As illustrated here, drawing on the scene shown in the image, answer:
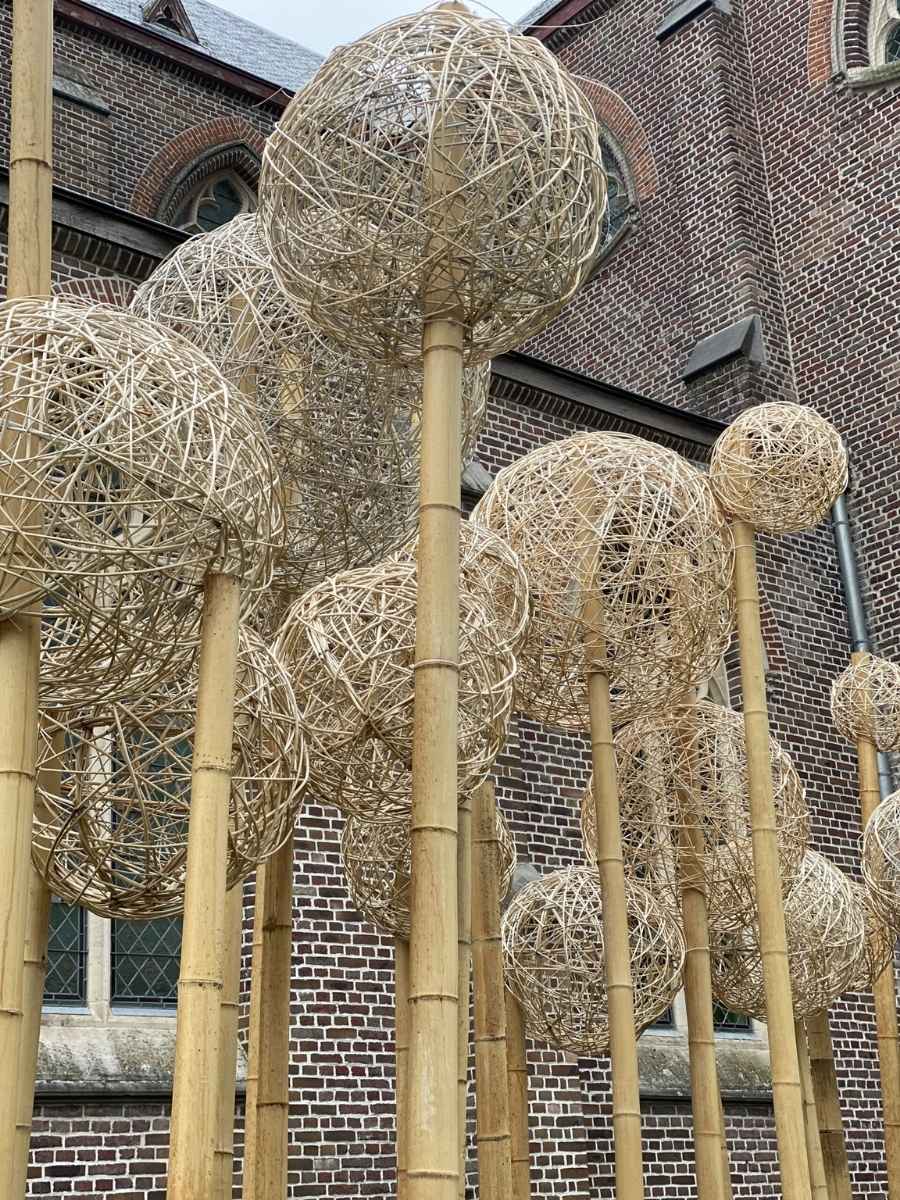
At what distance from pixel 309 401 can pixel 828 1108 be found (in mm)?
4448

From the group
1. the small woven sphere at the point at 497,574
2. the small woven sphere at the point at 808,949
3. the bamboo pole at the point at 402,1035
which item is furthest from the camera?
the small woven sphere at the point at 808,949

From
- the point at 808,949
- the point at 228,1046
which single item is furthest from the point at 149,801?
the point at 808,949

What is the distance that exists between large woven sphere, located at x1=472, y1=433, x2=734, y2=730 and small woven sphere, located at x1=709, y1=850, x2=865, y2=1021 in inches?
78.7

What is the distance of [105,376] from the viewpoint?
112 inches

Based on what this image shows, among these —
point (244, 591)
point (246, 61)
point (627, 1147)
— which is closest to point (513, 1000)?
point (627, 1147)

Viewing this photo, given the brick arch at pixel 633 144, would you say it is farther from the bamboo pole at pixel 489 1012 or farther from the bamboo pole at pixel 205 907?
the bamboo pole at pixel 205 907

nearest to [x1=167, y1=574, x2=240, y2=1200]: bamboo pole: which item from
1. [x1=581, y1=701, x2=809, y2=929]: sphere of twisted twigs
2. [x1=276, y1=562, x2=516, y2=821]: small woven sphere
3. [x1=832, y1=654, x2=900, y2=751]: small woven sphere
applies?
[x1=276, y1=562, x2=516, y2=821]: small woven sphere

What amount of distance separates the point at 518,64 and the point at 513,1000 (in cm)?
386

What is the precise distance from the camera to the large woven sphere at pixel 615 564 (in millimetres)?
4645

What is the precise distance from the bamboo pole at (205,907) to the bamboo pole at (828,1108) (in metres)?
4.42

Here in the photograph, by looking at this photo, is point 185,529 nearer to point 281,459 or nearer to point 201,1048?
point 201,1048

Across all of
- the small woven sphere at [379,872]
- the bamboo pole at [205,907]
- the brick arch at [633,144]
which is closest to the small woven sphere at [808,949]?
the small woven sphere at [379,872]

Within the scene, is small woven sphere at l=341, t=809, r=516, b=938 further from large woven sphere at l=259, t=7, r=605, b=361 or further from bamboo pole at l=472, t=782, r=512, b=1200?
large woven sphere at l=259, t=7, r=605, b=361

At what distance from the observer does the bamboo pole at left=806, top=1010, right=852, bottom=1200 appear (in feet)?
21.8
